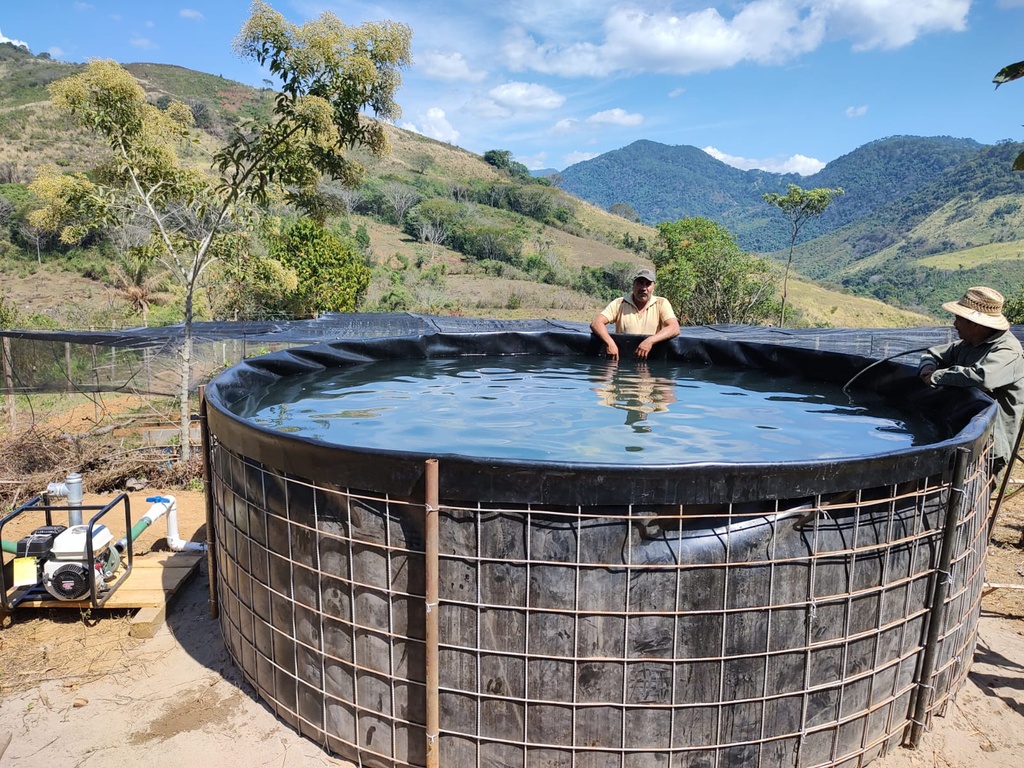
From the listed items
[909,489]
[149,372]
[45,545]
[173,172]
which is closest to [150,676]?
[45,545]

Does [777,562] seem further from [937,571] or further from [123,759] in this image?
[123,759]

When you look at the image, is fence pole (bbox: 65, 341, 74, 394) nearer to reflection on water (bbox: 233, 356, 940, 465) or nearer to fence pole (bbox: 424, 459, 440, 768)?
reflection on water (bbox: 233, 356, 940, 465)

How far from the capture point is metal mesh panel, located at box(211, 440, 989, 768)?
2.75 meters

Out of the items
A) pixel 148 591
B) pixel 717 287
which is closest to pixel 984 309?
pixel 148 591

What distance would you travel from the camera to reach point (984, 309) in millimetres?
4250

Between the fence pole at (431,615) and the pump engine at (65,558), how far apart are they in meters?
2.74

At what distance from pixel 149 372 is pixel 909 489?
10466 mm

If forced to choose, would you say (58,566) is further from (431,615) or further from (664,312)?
(664,312)

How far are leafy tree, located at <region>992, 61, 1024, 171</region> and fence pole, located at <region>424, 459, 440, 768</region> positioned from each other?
3.49 metres

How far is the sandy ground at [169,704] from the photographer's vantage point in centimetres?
329

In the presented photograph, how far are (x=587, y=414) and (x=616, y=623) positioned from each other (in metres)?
2.55

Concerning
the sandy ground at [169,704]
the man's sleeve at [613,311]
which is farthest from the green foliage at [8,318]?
the man's sleeve at [613,311]

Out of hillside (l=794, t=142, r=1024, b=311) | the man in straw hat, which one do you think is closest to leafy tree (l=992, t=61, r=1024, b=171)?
the man in straw hat

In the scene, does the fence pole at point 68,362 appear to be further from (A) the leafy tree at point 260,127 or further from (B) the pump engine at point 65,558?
(B) the pump engine at point 65,558
